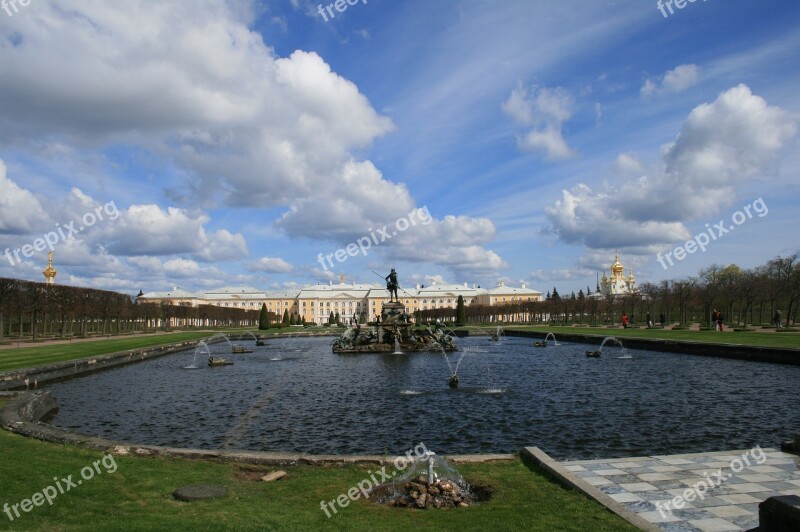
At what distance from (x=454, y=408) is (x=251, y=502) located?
852 cm

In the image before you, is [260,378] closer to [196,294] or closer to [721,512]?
[721,512]

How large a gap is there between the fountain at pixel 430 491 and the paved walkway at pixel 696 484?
1.40 meters

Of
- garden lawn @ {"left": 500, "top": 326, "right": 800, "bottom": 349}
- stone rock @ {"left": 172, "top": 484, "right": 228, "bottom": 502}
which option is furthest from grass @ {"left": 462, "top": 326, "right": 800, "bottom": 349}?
stone rock @ {"left": 172, "top": 484, "right": 228, "bottom": 502}

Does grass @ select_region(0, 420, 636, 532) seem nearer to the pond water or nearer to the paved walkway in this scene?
the paved walkway

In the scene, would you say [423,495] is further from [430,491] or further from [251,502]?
[251,502]

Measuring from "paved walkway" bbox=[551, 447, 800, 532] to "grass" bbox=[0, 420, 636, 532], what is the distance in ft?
1.97

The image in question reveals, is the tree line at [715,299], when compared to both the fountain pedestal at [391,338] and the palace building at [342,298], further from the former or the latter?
the palace building at [342,298]

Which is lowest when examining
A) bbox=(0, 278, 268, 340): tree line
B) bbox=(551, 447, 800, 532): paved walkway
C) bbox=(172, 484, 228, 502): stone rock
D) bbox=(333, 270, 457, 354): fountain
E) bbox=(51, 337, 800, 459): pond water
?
bbox=(51, 337, 800, 459): pond water

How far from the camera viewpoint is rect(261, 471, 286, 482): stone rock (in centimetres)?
795

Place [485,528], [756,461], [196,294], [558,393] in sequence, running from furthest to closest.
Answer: [196,294], [558,393], [756,461], [485,528]

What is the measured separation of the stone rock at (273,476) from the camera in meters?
7.95

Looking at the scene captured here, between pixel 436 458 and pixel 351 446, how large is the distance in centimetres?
292

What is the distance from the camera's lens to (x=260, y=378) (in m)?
22.4

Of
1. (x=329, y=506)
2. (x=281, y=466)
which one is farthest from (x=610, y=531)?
(x=281, y=466)
